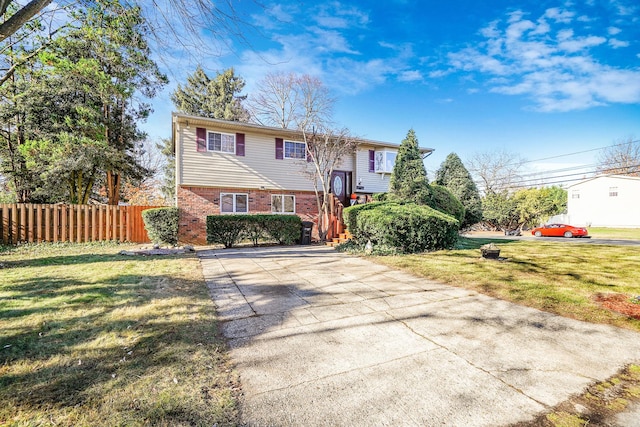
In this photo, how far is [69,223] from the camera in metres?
10.4

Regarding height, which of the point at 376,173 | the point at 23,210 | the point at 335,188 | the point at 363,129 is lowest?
the point at 23,210

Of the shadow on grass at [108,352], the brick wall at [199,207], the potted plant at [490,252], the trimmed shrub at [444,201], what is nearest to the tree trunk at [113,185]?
the brick wall at [199,207]

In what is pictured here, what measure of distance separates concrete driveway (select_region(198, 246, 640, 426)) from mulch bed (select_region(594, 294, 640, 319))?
0.78 metres

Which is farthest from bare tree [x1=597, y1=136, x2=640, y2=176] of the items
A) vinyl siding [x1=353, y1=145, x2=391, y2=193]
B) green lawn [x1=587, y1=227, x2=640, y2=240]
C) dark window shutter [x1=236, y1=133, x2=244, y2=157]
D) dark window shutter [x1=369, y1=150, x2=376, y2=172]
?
dark window shutter [x1=236, y1=133, x2=244, y2=157]

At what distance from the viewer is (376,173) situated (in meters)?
15.7

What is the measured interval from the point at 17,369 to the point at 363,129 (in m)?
14.6

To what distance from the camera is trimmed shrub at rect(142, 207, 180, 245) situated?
10125 millimetres

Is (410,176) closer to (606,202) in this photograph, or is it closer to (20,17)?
(20,17)

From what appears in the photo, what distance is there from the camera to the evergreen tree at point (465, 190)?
42.9ft

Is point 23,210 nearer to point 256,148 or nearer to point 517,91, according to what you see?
point 256,148

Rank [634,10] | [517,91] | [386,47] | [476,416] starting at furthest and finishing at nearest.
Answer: [517,91]
[386,47]
[634,10]
[476,416]

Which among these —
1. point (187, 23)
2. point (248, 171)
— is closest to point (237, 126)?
point (248, 171)

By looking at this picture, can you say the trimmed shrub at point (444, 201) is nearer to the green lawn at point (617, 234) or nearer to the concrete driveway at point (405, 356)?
the concrete driveway at point (405, 356)

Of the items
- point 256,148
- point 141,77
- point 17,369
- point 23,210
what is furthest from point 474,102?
point 23,210
